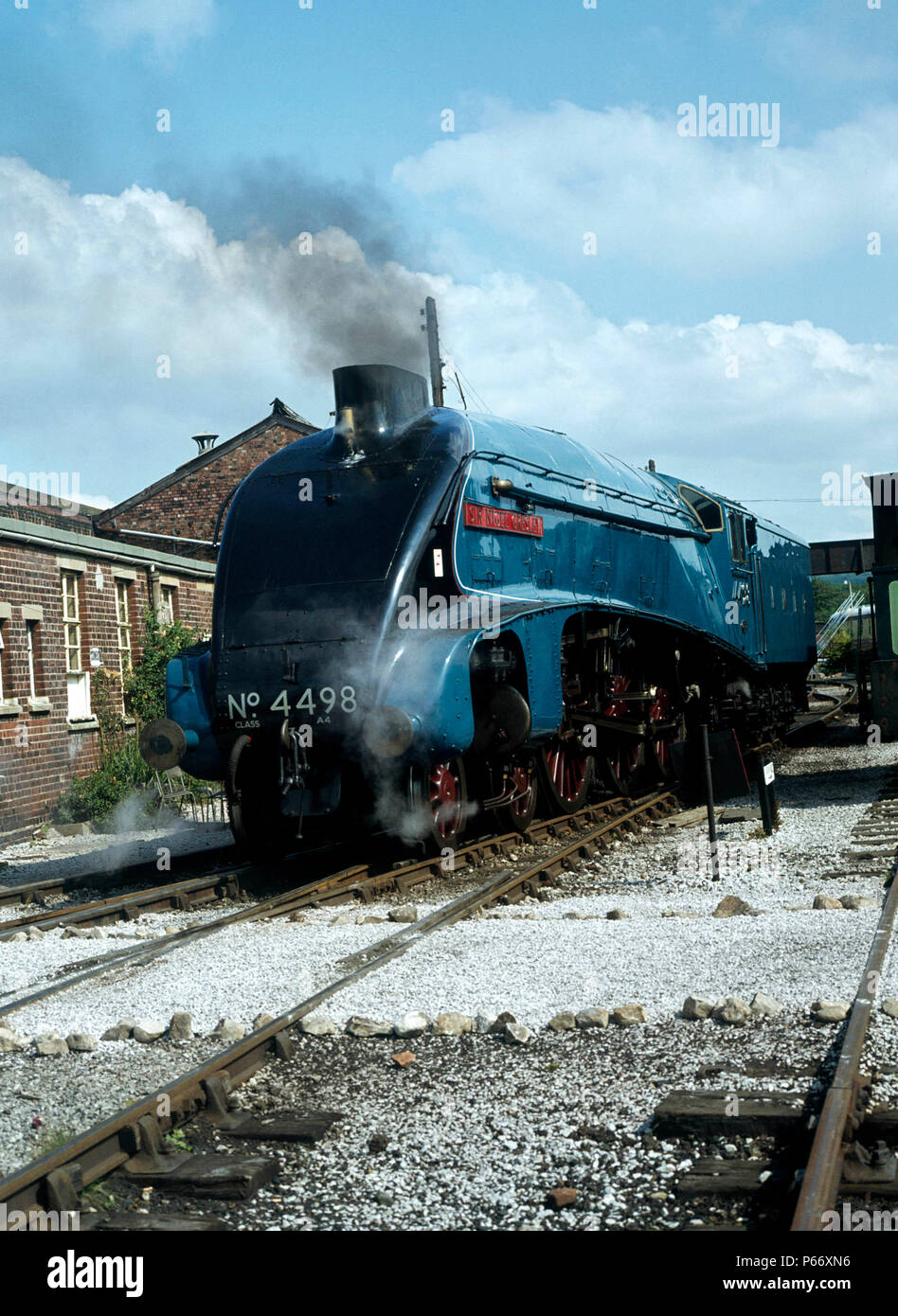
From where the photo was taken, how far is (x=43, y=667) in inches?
603

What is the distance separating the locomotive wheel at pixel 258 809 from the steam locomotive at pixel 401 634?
0.02 meters

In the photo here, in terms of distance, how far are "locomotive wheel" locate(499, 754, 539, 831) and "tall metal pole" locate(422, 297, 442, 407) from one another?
35.0 ft

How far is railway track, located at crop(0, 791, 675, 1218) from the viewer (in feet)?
12.1

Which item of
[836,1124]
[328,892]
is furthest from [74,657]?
[836,1124]

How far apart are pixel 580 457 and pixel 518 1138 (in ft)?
29.9

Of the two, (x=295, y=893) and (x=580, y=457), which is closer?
(x=295, y=893)

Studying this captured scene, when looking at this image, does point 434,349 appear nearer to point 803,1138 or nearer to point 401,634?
point 401,634

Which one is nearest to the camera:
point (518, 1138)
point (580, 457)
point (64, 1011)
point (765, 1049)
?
point (518, 1138)

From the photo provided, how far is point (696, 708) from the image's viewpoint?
1497 centimetres

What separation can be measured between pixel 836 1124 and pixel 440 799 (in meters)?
5.94

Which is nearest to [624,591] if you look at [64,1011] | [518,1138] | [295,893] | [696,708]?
[696,708]

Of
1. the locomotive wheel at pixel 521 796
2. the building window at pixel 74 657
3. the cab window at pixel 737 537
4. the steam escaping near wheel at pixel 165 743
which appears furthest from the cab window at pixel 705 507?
the steam escaping near wheel at pixel 165 743
